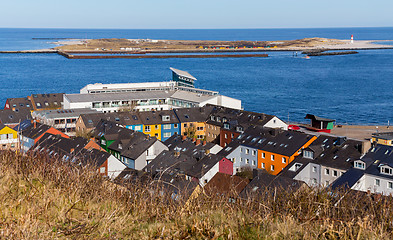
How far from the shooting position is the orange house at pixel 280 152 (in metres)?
25.2

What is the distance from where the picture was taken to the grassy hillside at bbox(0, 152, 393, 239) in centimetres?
420

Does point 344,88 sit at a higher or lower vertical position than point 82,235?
lower

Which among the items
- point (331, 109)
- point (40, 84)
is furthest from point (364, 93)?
point (40, 84)

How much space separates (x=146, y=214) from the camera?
485 cm

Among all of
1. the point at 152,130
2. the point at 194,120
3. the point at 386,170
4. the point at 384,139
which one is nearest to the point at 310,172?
the point at 386,170

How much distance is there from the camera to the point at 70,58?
125125 millimetres

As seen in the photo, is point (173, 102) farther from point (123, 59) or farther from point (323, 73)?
point (123, 59)

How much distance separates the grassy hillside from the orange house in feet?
64.4

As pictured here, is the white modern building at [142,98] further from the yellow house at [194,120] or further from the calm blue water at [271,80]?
the calm blue water at [271,80]

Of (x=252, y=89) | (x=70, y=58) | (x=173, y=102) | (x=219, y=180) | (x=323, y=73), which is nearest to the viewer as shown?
(x=219, y=180)

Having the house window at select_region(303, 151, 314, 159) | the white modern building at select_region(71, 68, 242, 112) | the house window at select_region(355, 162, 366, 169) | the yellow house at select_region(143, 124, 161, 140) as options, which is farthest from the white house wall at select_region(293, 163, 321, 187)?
the white modern building at select_region(71, 68, 242, 112)

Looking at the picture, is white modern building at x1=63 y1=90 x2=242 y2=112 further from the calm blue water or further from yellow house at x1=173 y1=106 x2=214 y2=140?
the calm blue water

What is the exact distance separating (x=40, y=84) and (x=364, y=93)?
46.1m

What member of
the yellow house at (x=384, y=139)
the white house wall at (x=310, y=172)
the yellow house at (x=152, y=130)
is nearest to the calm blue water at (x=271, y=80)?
the yellow house at (x=384, y=139)
